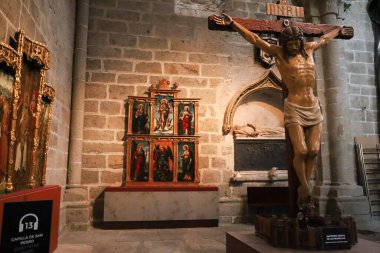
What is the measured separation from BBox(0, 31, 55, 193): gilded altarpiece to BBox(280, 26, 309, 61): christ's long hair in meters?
2.37

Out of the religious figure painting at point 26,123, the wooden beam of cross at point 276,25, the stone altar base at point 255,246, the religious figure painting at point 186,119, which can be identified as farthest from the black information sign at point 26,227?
the religious figure painting at point 186,119

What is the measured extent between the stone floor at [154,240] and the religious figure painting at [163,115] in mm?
1736

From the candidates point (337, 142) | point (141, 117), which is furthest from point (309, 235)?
point (337, 142)

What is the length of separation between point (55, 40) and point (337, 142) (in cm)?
521

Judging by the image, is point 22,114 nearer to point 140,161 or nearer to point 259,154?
point 140,161

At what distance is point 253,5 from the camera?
6660 mm

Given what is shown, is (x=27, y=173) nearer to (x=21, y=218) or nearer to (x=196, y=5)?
(x=21, y=218)

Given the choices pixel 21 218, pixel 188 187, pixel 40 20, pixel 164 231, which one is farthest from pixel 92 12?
pixel 21 218

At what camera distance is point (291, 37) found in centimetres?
314

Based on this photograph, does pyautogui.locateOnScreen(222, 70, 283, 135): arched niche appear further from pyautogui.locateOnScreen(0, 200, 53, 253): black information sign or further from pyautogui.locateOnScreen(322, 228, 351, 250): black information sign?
pyautogui.locateOnScreen(0, 200, 53, 253): black information sign

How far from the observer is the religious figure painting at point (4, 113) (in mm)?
2475

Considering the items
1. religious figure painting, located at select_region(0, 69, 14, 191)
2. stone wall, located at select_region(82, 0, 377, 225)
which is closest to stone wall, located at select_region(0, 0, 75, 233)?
religious figure painting, located at select_region(0, 69, 14, 191)

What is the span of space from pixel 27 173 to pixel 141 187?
2.47 m

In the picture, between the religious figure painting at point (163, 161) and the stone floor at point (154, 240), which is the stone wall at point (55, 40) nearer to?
the stone floor at point (154, 240)
